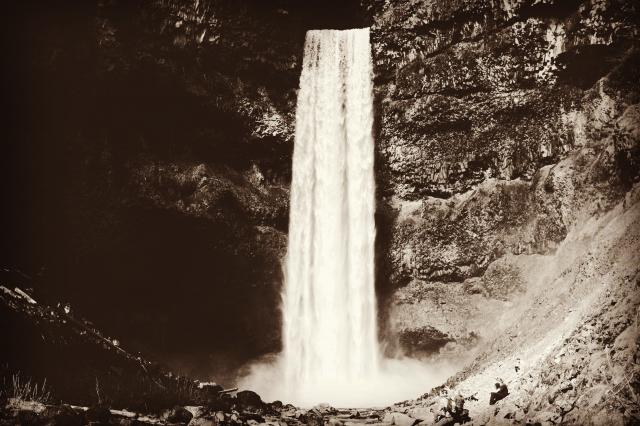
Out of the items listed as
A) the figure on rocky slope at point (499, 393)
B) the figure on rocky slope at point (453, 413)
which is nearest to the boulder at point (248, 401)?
the figure on rocky slope at point (453, 413)

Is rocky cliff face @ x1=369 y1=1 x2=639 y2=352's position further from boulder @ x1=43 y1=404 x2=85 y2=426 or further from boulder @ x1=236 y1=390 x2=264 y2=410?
boulder @ x1=43 y1=404 x2=85 y2=426

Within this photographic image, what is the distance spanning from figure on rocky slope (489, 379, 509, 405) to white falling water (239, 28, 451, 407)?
9.05m

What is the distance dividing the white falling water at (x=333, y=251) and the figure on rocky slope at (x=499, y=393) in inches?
356

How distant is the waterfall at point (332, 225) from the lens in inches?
891

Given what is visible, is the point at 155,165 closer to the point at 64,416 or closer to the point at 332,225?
the point at 332,225

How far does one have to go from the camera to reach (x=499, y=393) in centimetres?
1127

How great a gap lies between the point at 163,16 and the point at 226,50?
2.98 meters

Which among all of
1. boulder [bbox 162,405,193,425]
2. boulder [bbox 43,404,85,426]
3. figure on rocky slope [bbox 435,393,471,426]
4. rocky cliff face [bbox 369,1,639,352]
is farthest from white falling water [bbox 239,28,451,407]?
boulder [bbox 43,404,85,426]

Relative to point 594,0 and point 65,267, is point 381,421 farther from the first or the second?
point 594,0

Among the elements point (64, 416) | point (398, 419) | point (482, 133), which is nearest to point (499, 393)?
point (398, 419)

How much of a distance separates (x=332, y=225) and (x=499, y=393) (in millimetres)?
13827

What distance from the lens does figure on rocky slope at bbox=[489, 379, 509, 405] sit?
36.9 ft

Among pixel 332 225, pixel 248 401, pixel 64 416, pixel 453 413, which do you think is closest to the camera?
pixel 64 416

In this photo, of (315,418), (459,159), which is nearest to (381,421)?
(315,418)
